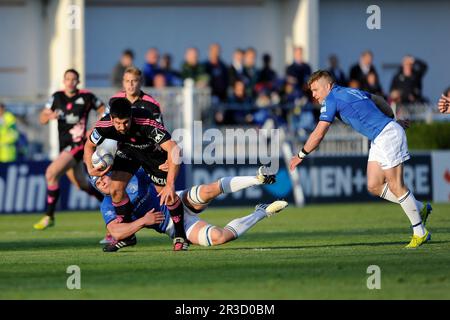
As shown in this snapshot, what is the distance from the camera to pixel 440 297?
9.05 metres

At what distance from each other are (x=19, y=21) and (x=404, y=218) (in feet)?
46.5

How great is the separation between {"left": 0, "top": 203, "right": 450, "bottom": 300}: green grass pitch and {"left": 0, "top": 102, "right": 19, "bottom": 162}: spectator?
669 centimetres

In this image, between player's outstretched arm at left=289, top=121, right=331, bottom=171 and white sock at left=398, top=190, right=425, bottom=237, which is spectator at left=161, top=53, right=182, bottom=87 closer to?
player's outstretched arm at left=289, top=121, right=331, bottom=171

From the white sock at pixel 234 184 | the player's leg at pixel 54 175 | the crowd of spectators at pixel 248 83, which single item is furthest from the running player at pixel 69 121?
the crowd of spectators at pixel 248 83

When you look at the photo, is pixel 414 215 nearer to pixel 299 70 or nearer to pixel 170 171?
pixel 170 171

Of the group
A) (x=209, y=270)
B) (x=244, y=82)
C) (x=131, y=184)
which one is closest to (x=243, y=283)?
(x=209, y=270)

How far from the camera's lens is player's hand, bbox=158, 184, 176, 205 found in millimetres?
12258

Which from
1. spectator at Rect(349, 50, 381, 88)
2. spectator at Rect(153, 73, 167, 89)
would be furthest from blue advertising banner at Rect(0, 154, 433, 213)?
spectator at Rect(349, 50, 381, 88)

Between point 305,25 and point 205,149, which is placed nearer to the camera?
point 205,149

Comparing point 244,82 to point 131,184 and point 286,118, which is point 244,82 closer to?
point 286,118

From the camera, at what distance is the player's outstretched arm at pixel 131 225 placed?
1250cm

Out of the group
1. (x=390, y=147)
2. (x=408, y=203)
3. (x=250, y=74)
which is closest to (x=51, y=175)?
(x=390, y=147)

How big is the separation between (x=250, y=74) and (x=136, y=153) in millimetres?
13035

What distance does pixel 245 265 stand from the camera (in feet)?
37.1
